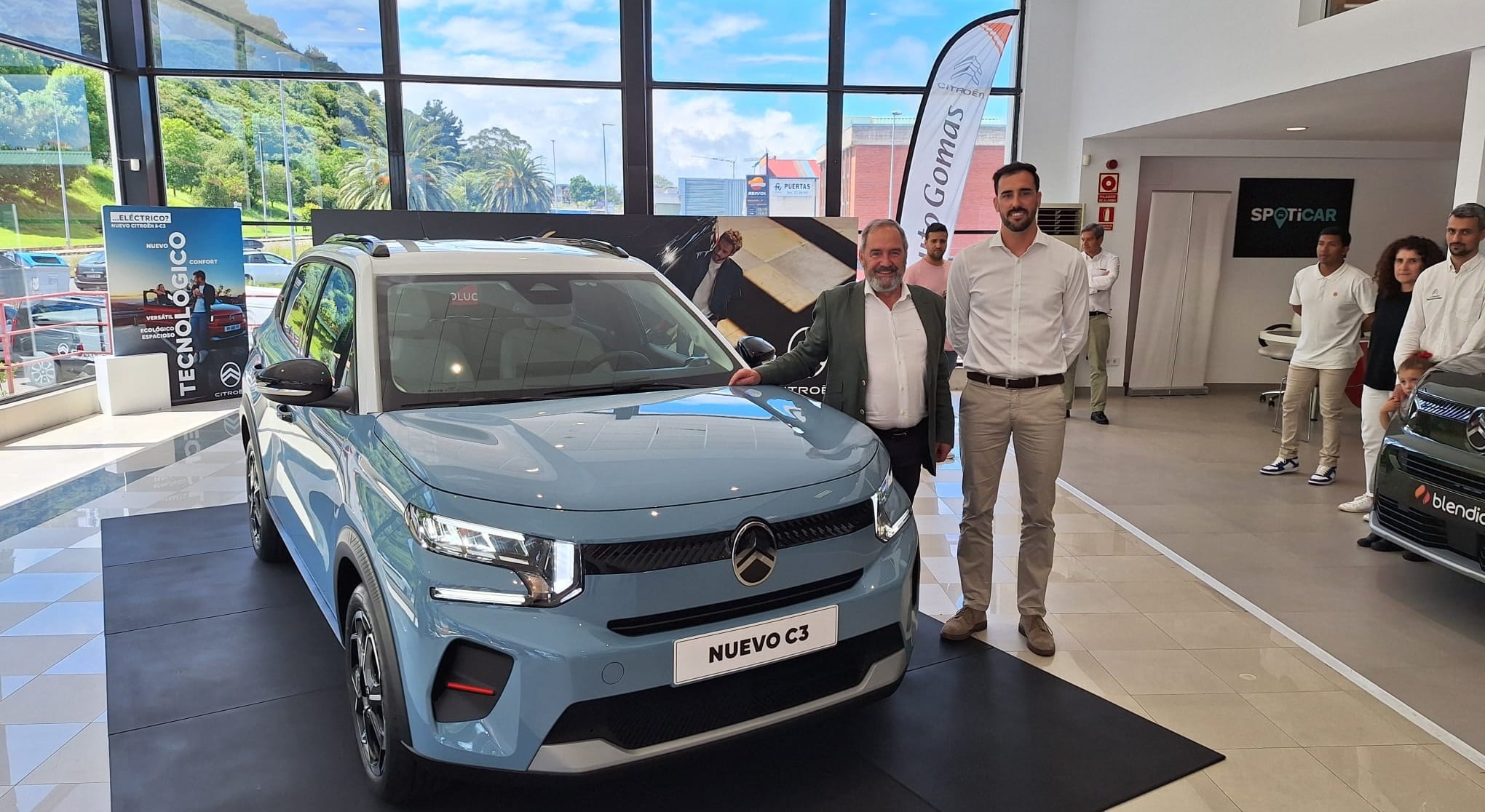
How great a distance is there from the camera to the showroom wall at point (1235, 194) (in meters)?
8.90

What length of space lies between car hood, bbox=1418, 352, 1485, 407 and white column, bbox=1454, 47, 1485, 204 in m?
1.10

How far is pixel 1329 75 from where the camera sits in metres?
5.61

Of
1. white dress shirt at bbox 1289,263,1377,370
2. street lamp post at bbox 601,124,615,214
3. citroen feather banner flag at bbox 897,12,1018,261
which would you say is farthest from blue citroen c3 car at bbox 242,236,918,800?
citroen feather banner flag at bbox 897,12,1018,261

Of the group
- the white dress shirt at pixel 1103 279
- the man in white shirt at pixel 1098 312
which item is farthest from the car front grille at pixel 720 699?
the white dress shirt at pixel 1103 279

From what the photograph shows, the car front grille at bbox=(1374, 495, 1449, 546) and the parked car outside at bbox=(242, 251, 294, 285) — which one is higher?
the parked car outside at bbox=(242, 251, 294, 285)

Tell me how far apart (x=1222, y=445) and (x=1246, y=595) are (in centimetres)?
343

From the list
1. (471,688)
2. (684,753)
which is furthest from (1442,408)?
(471,688)

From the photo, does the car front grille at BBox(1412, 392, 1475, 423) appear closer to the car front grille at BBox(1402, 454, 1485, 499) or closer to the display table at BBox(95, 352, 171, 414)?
the car front grille at BBox(1402, 454, 1485, 499)

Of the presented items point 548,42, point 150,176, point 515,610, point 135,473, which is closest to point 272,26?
point 150,176

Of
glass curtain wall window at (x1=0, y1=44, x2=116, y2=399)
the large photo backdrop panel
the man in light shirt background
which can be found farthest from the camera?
glass curtain wall window at (x1=0, y1=44, x2=116, y2=399)

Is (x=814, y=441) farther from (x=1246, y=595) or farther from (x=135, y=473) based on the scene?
(x=135, y=473)

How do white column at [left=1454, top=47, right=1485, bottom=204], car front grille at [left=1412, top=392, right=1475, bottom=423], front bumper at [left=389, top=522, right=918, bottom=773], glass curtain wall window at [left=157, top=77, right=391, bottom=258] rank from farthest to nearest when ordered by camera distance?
glass curtain wall window at [left=157, top=77, right=391, bottom=258] → white column at [left=1454, top=47, right=1485, bottom=204] → car front grille at [left=1412, top=392, right=1475, bottom=423] → front bumper at [left=389, top=522, right=918, bottom=773]

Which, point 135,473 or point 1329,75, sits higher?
point 1329,75

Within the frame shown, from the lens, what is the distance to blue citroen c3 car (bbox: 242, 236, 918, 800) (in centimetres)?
186
